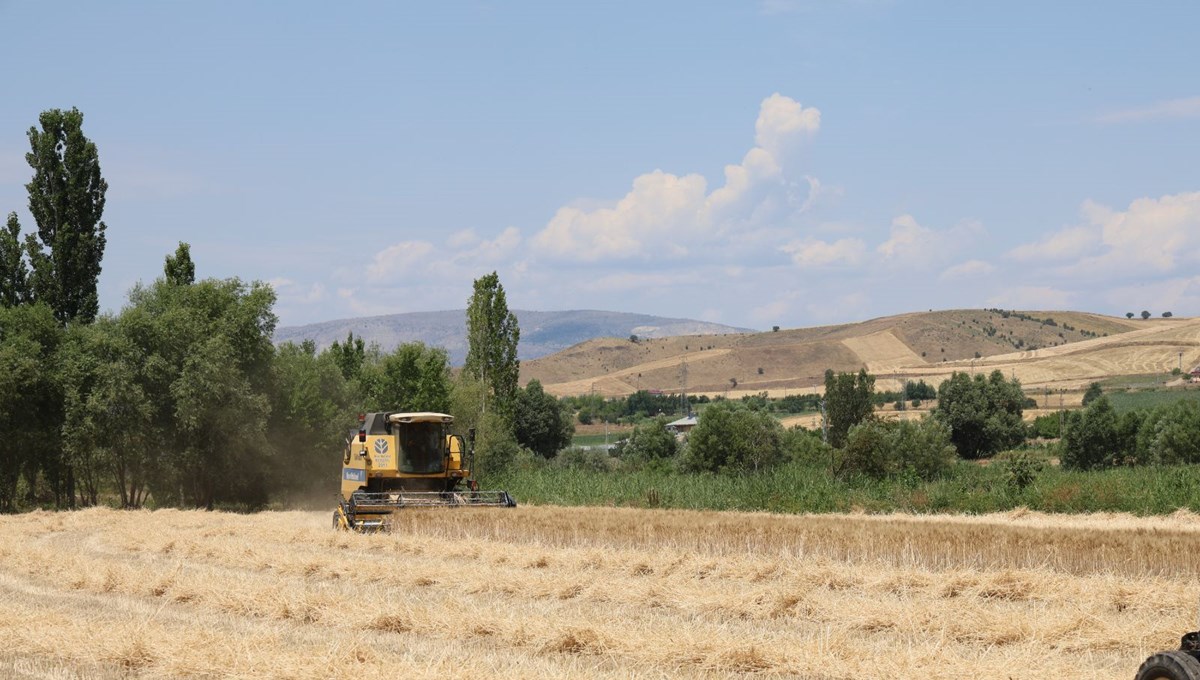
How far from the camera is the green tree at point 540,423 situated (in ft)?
344

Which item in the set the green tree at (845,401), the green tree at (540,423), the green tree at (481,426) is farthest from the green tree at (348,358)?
the green tree at (845,401)

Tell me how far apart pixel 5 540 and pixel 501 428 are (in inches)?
1573

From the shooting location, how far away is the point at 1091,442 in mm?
73750

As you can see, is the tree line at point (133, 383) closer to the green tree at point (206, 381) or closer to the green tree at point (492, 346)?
the green tree at point (206, 381)

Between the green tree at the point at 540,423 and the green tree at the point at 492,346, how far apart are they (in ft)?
121

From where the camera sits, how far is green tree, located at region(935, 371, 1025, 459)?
87.2 meters

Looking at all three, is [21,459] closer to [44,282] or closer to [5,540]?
[44,282]

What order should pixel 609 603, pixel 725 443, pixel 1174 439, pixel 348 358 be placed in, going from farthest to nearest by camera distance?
Result: pixel 348 358
pixel 1174 439
pixel 725 443
pixel 609 603

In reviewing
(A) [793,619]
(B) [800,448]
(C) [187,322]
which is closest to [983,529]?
(A) [793,619]

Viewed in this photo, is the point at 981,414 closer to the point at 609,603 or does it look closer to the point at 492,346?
the point at 492,346

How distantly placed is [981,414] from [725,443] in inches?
1140

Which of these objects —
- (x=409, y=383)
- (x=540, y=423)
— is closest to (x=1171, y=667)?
(x=409, y=383)

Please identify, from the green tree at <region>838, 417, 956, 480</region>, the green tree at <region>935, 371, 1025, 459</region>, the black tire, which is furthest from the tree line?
the green tree at <region>935, 371, 1025, 459</region>

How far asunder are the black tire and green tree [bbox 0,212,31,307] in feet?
147
